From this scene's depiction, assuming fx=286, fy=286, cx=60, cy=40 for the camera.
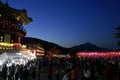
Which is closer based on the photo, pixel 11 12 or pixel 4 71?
pixel 4 71

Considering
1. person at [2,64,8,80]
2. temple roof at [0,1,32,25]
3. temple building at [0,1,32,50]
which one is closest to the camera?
person at [2,64,8,80]

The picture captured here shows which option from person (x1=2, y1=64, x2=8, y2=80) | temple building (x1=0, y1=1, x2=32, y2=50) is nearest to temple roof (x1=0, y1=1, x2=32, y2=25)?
temple building (x1=0, y1=1, x2=32, y2=50)

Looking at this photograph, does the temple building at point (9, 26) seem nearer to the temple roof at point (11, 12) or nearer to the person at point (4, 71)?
the temple roof at point (11, 12)

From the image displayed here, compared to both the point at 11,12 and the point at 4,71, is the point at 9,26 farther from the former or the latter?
the point at 4,71

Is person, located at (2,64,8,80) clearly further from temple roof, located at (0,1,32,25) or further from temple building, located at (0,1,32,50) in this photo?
temple roof, located at (0,1,32,25)

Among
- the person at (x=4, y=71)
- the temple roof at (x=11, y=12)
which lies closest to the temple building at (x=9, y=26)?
the temple roof at (x=11, y=12)

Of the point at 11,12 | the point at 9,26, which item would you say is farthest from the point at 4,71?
the point at 11,12

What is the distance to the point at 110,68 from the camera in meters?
18.9

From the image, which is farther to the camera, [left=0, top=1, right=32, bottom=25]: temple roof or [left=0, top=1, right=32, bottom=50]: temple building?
[left=0, top=1, right=32, bottom=25]: temple roof

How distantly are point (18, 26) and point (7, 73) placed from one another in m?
35.6

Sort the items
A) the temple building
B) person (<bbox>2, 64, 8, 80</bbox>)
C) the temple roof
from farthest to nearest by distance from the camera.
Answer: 1. the temple roof
2. the temple building
3. person (<bbox>2, 64, 8, 80</bbox>)

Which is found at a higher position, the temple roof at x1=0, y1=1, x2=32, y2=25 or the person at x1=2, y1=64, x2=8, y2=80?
the temple roof at x1=0, y1=1, x2=32, y2=25

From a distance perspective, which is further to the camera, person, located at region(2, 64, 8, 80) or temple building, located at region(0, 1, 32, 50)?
temple building, located at region(0, 1, 32, 50)

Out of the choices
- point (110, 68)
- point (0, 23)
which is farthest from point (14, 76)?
point (0, 23)
